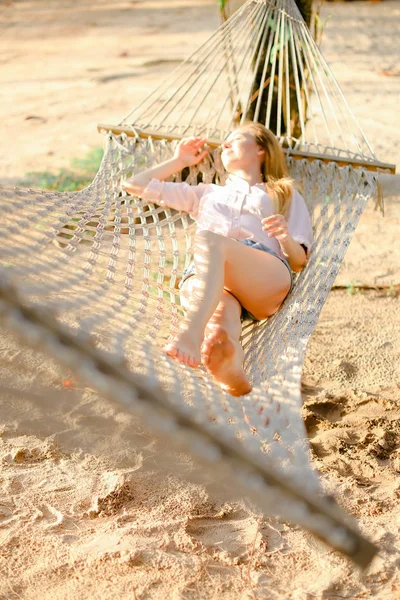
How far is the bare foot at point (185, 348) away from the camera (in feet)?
5.40

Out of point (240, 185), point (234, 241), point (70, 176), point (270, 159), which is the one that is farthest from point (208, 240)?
point (70, 176)

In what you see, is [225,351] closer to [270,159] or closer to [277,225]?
[277,225]

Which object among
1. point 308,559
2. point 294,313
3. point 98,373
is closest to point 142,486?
point 308,559

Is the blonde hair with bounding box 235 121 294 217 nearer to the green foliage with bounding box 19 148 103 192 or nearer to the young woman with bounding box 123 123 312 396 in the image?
the young woman with bounding box 123 123 312 396

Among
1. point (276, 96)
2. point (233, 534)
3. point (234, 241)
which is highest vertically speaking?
point (276, 96)

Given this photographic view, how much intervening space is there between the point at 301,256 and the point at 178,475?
2.43 ft

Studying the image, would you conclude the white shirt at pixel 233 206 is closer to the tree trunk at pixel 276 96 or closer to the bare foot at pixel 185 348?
the bare foot at pixel 185 348

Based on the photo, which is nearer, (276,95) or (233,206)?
(233,206)

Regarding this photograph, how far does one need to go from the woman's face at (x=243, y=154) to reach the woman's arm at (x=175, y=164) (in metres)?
0.13

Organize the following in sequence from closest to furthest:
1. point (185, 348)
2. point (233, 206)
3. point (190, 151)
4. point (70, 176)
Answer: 1. point (185, 348)
2. point (233, 206)
3. point (190, 151)
4. point (70, 176)

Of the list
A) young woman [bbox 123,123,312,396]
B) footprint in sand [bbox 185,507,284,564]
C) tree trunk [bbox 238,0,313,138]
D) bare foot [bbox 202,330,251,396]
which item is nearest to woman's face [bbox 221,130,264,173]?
young woman [bbox 123,123,312,396]

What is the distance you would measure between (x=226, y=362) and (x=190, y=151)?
102 cm

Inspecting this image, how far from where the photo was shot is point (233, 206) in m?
2.28

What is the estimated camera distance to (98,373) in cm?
57
